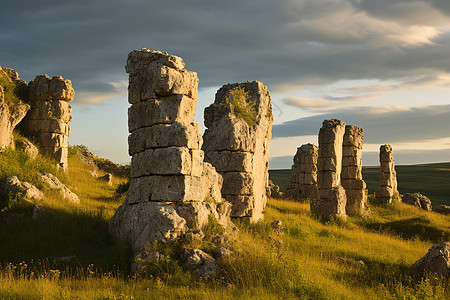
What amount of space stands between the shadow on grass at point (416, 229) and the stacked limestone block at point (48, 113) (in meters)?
19.2

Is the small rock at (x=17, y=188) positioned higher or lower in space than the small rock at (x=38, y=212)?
higher

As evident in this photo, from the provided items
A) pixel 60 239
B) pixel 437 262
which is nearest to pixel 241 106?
pixel 60 239

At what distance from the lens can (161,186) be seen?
41.1ft

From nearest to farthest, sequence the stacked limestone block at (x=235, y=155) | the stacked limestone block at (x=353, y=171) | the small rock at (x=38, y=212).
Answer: the small rock at (x=38, y=212)
the stacked limestone block at (x=235, y=155)
the stacked limestone block at (x=353, y=171)

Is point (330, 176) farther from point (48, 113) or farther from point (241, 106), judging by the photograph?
point (48, 113)

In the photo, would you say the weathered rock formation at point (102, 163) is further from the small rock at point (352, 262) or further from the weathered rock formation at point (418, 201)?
the weathered rock formation at point (418, 201)

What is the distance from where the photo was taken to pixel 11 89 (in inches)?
892

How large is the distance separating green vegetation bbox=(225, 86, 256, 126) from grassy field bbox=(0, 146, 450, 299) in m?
5.11

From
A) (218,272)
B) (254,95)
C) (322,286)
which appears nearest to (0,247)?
(218,272)

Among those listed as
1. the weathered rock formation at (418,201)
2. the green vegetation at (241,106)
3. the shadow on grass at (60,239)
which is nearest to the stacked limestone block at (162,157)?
the shadow on grass at (60,239)

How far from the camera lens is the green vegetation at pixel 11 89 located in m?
22.3

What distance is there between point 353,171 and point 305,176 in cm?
549

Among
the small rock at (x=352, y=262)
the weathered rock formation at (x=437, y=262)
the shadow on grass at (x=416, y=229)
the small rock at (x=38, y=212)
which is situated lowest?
the shadow on grass at (x=416, y=229)

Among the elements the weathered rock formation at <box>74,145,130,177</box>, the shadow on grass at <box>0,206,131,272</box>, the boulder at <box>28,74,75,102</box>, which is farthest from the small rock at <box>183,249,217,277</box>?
the weathered rock formation at <box>74,145,130,177</box>
